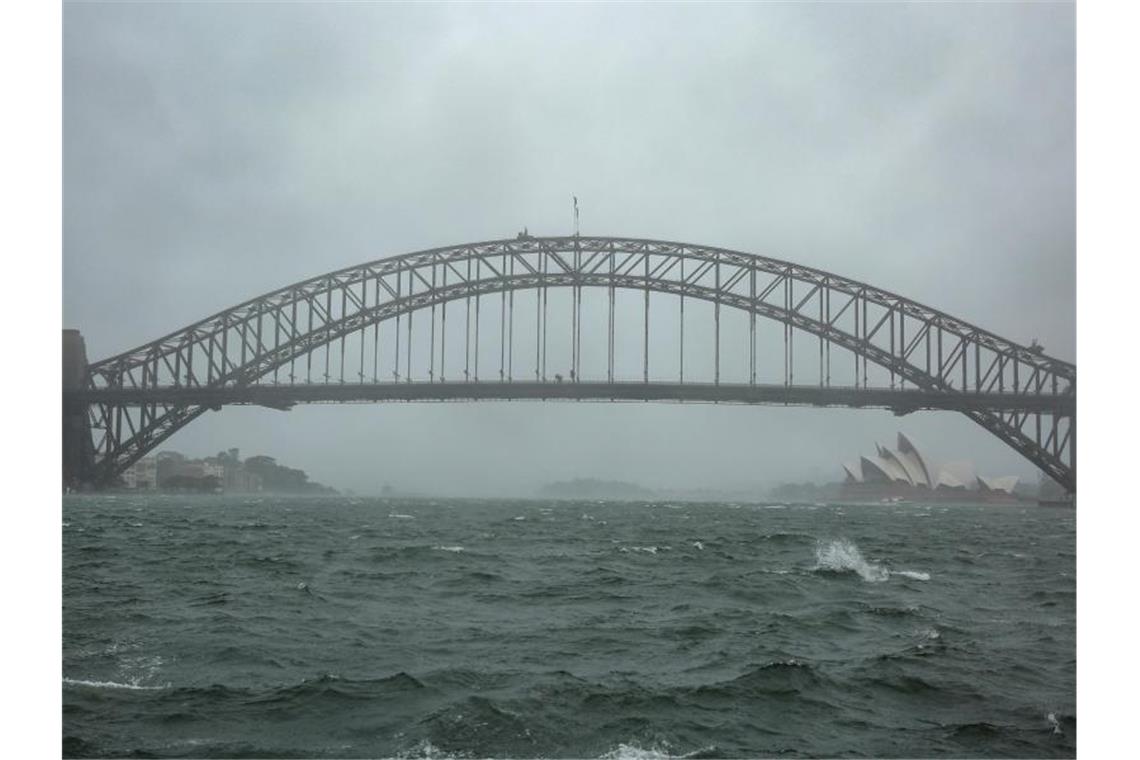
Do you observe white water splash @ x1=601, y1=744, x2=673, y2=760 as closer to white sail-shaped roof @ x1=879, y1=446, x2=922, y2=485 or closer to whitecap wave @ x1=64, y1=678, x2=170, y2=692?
whitecap wave @ x1=64, y1=678, x2=170, y2=692

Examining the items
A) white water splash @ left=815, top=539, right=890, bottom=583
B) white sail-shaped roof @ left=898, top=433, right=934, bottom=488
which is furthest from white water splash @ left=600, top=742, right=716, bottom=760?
white sail-shaped roof @ left=898, top=433, right=934, bottom=488

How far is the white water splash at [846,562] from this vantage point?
1630 centimetres

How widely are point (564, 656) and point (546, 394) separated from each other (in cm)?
3866

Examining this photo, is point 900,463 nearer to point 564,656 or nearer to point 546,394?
point 546,394

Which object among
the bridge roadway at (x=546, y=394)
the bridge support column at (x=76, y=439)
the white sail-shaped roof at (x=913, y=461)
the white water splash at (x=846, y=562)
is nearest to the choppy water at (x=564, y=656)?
the white water splash at (x=846, y=562)

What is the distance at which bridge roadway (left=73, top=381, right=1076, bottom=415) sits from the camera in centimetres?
4347

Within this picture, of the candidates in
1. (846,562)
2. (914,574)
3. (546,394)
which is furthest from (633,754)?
(546,394)

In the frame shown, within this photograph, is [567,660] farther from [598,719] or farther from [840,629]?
[840,629]

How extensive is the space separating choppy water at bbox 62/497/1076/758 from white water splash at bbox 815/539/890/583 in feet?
0.52

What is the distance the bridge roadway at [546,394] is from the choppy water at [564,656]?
2575 centimetres

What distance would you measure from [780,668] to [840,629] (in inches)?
92.6

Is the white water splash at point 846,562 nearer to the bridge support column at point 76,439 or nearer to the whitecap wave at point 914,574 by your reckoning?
the whitecap wave at point 914,574

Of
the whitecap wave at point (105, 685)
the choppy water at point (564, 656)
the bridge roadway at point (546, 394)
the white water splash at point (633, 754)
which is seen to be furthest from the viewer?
the bridge roadway at point (546, 394)

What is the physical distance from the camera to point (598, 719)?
814cm
